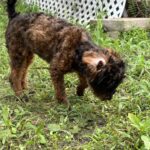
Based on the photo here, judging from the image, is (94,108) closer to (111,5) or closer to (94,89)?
(94,89)

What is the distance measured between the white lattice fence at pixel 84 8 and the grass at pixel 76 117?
2394 mm

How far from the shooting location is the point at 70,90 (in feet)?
19.9

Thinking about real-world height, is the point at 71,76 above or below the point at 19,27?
below

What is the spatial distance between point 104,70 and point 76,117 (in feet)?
2.30

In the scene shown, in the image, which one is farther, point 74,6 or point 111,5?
point 74,6

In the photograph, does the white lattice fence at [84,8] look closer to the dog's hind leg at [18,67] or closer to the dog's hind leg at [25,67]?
the dog's hind leg at [25,67]

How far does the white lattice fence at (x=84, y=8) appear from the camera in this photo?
918 centimetres

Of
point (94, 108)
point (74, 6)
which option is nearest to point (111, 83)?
point (94, 108)

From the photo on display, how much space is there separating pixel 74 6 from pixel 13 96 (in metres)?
4.53

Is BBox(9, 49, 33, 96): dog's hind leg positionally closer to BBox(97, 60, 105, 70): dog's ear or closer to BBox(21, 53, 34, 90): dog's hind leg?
BBox(21, 53, 34, 90): dog's hind leg

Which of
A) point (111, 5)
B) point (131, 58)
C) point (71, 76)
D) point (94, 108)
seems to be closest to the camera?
point (94, 108)

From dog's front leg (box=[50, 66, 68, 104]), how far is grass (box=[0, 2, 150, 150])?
95 millimetres

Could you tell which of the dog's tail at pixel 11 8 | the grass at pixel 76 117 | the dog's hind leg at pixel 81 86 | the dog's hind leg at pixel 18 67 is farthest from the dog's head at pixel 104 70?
the dog's tail at pixel 11 8

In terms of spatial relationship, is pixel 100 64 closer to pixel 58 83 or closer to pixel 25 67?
pixel 58 83
